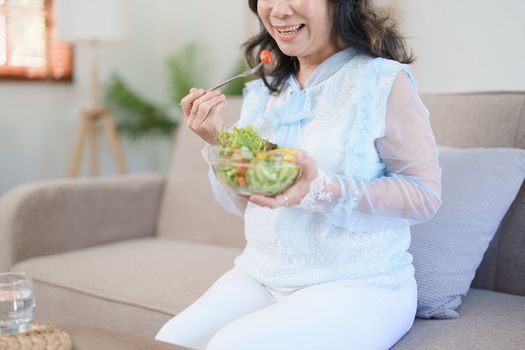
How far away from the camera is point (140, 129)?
4.01 meters

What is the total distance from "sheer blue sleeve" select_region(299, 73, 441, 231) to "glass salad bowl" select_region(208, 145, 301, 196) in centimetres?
10

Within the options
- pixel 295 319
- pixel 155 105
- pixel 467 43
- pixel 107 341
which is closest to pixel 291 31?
pixel 295 319

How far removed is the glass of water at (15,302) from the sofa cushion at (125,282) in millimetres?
556

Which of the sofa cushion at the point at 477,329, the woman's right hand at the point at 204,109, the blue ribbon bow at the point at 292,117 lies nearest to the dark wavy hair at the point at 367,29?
the blue ribbon bow at the point at 292,117

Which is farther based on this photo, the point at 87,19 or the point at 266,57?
the point at 87,19

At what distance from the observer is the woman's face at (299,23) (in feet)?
4.25

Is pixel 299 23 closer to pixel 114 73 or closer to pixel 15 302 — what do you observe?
pixel 15 302

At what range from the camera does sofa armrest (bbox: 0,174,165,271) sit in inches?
80.8

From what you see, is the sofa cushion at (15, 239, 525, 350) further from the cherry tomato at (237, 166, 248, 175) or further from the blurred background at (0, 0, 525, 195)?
the blurred background at (0, 0, 525, 195)

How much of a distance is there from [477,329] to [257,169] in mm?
636

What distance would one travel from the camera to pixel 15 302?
106 cm

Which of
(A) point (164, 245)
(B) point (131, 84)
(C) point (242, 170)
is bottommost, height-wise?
(A) point (164, 245)

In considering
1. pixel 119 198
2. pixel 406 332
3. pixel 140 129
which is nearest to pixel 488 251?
pixel 406 332

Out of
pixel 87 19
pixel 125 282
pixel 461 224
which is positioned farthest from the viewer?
pixel 87 19
